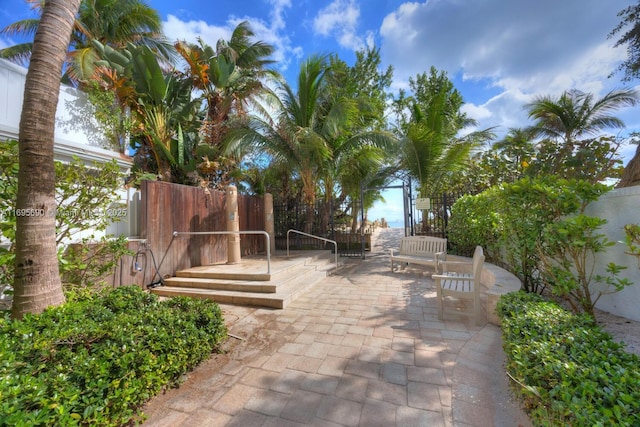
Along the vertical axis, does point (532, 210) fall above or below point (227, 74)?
below

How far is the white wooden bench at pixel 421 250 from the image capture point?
22.3 ft

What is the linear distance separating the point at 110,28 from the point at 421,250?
1611 centimetres

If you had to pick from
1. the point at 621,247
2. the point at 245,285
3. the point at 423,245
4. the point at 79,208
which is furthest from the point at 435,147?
the point at 79,208

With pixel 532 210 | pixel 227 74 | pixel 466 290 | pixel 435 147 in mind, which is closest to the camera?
pixel 532 210

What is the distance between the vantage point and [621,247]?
10.6 ft

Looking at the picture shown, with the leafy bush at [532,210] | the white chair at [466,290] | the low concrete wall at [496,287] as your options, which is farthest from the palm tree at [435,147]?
the white chair at [466,290]

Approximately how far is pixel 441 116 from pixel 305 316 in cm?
851

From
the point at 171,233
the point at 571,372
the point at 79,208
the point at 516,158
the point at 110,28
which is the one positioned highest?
the point at 110,28

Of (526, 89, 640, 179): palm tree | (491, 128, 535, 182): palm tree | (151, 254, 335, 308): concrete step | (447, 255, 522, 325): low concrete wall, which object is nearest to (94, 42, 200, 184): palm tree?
(151, 254, 335, 308): concrete step

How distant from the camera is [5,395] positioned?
4.76 ft

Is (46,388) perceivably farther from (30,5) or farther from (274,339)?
(30,5)

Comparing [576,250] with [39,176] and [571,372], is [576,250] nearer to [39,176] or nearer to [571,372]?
[571,372]

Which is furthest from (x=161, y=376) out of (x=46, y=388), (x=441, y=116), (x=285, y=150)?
(x=441, y=116)

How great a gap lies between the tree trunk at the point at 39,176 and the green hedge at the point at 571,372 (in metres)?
4.36
